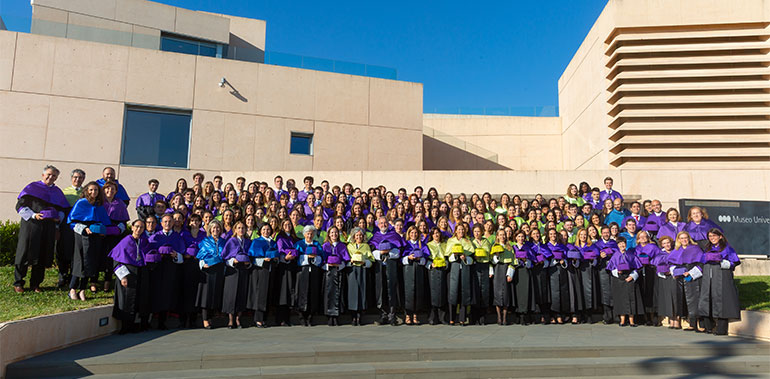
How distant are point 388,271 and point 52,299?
16.9 feet

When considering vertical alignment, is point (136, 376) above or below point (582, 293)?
below

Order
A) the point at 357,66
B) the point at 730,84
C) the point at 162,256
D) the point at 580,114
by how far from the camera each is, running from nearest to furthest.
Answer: the point at 162,256, the point at 730,84, the point at 357,66, the point at 580,114

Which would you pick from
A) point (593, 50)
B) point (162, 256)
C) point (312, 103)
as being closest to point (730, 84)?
point (593, 50)

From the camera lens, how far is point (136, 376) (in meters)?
5.47

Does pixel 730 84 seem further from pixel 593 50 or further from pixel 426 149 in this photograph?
pixel 426 149

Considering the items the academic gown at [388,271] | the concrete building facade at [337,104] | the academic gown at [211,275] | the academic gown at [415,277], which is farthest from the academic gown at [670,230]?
the academic gown at [211,275]

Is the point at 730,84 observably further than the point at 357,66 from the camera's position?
No

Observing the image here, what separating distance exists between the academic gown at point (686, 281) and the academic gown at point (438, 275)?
382 centimetres

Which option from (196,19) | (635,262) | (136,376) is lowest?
(136,376)

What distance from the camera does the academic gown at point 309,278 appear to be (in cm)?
848

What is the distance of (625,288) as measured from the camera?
908 centimetres

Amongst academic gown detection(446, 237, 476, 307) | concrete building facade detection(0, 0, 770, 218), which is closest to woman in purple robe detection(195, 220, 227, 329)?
academic gown detection(446, 237, 476, 307)

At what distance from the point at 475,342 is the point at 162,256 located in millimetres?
4899

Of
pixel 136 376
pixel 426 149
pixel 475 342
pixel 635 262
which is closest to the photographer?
pixel 136 376
